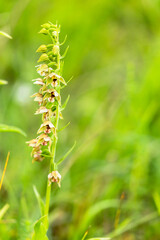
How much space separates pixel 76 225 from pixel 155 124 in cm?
157

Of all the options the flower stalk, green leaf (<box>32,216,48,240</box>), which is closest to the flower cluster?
the flower stalk

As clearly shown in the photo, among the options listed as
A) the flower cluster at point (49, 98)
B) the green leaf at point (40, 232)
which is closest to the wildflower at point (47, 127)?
the flower cluster at point (49, 98)

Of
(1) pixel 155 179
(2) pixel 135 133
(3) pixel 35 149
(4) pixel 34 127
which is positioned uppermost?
(4) pixel 34 127

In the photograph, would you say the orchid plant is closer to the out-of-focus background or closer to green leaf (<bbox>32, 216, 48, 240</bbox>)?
green leaf (<bbox>32, 216, 48, 240</bbox>)

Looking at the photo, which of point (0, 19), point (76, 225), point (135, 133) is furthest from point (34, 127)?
point (76, 225)

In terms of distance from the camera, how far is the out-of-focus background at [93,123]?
3.17 metres

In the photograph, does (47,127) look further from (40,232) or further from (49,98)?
(40,232)

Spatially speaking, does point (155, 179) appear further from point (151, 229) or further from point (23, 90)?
point (23, 90)

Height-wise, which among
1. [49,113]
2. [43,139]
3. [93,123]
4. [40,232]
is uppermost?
[93,123]

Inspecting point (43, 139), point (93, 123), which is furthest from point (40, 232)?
point (93, 123)

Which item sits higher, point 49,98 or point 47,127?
point 49,98

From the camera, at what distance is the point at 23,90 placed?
16.0ft

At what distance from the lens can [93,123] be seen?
4414mm

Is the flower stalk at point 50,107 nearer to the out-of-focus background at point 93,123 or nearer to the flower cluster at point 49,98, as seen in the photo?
the flower cluster at point 49,98
